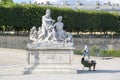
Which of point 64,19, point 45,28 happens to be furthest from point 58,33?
point 64,19

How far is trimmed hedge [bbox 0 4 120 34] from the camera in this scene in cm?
6294

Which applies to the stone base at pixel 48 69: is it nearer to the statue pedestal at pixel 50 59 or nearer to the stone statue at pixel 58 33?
the statue pedestal at pixel 50 59

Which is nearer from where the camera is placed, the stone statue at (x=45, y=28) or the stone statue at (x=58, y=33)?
the stone statue at (x=58, y=33)

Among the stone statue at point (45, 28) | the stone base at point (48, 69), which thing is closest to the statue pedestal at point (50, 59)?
the stone base at point (48, 69)

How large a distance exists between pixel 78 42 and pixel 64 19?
238 inches

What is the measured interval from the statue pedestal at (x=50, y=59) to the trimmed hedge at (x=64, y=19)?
35.3 m

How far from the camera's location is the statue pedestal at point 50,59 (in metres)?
→ 27.7

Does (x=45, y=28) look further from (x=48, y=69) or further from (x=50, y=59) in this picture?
(x=48, y=69)

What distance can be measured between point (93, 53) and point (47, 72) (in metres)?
24.6

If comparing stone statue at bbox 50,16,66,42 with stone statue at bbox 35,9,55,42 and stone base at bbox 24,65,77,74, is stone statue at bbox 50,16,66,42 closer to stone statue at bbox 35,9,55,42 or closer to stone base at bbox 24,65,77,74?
stone statue at bbox 35,9,55,42

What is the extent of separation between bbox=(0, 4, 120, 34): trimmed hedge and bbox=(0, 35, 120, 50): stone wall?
14.1 feet

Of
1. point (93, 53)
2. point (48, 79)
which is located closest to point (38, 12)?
point (93, 53)

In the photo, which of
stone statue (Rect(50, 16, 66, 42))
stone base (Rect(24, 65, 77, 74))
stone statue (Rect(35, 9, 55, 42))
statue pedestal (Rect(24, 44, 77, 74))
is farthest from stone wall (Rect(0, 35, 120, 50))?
stone base (Rect(24, 65, 77, 74))

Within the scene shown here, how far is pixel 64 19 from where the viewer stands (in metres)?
67.4
